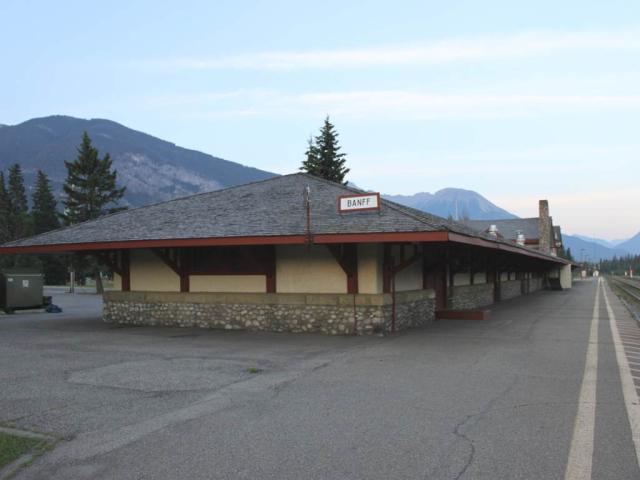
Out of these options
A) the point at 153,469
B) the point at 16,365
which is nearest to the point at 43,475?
the point at 153,469

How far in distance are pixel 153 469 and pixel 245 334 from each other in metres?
9.66

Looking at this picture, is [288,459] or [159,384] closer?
A: [288,459]

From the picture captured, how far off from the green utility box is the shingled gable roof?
553cm

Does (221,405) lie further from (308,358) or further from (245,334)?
(245,334)

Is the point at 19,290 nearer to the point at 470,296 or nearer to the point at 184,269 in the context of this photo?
the point at 184,269

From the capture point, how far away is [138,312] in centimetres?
1720

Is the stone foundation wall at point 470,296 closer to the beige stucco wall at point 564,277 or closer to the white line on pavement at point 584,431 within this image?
the white line on pavement at point 584,431

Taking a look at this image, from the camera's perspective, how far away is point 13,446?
17.4ft

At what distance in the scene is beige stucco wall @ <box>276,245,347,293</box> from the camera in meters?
14.5

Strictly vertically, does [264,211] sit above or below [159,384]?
above

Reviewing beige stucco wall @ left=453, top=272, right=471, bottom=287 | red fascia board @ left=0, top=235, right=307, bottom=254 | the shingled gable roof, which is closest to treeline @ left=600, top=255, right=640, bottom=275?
beige stucco wall @ left=453, top=272, right=471, bottom=287

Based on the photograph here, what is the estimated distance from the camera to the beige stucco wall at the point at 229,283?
15445mm

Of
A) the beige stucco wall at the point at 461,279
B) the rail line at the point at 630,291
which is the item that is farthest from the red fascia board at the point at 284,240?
the rail line at the point at 630,291

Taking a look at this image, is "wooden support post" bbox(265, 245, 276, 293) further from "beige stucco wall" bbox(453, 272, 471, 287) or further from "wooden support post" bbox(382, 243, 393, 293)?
"beige stucco wall" bbox(453, 272, 471, 287)
